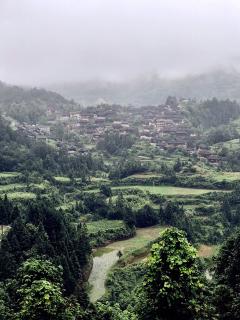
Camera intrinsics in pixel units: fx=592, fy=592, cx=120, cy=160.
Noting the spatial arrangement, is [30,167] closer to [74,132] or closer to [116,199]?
[116,199]

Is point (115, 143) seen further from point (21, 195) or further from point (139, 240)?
point (139, 240)

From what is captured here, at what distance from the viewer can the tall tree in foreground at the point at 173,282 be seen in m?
18.3

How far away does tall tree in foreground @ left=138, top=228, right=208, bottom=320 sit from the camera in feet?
60.2

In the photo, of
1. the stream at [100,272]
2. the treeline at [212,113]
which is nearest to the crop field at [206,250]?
Result: the stream at [100,272]

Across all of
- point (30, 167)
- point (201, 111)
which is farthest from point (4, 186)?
point (201, 111)

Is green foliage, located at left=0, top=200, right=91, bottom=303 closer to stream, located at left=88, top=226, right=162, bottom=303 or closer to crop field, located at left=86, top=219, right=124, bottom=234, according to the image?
stream, located at left=88, top=226, right=162, bottom=303

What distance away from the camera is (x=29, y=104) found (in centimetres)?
16525

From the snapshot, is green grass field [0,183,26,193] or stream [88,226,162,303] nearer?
stream [88,226,162,303]

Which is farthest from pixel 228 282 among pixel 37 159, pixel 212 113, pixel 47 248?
pixel 212 113

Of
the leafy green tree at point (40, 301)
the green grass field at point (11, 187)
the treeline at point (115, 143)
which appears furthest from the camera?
the treeline at point (115, 143)

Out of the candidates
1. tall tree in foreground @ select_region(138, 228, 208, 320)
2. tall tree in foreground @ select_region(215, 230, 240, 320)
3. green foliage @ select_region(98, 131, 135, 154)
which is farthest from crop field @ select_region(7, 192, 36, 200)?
green foliage @ select_region(98, 131, 135, 154)

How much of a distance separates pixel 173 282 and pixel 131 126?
382 feet

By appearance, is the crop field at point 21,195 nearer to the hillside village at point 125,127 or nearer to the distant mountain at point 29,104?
the hillside village at point 125,127

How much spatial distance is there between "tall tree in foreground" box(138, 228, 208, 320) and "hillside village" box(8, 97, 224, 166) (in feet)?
259
